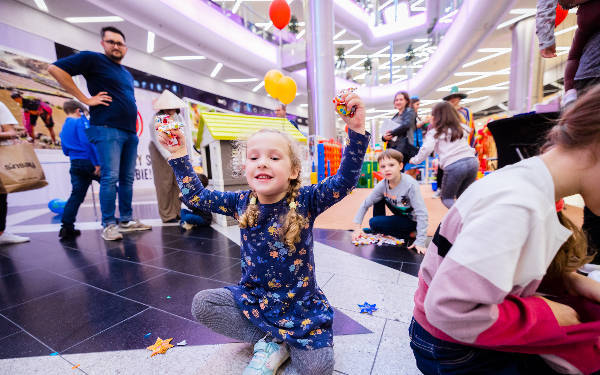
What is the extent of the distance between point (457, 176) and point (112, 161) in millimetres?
3170

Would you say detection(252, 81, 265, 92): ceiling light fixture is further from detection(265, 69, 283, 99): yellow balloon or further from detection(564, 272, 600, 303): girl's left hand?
detection(564, 272, 600, 303): girl's left hand

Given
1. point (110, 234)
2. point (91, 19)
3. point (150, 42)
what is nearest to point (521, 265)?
point (110, 234)

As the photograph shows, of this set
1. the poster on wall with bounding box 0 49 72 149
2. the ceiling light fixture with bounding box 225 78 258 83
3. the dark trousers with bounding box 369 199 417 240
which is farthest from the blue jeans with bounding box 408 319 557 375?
the ceiling light fixture with bounding box 225 78 258 83

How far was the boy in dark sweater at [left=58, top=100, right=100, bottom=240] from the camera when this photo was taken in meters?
2.71

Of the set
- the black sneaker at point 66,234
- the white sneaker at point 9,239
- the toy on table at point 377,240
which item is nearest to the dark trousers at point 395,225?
the toy on table at point 377,240

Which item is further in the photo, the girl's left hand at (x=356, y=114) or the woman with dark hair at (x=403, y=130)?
the woman with dark hair at (x=403, y=130)

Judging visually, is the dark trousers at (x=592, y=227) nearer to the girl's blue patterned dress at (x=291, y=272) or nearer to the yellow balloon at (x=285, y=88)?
the girl's blue patterned dress at (x=291, y=272)

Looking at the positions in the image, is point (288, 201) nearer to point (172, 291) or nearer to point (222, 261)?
point (172, 291)

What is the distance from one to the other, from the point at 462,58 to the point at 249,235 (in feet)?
25.2

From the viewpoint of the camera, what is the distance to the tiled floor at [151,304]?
94 cm

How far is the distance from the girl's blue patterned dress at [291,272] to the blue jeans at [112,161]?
2.24 m

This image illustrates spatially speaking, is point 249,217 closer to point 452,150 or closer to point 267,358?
point 267,358

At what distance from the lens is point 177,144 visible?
938mm

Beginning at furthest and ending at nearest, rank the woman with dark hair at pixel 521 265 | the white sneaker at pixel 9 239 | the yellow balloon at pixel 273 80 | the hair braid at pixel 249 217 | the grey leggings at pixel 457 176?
1. the yellow balloon at pixel 273 80
2. the white sneaker at pixel 9 239
3. the grey leggings at pixel 457 176
4. the hair braid at pixel 249 217
5. the woman with dark hair at pixel 521 265
